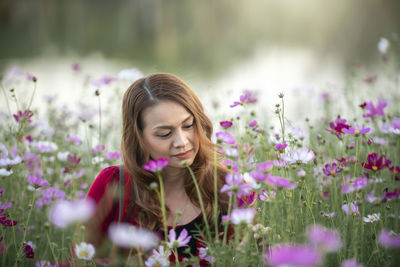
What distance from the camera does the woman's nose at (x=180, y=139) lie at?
3.21 ft

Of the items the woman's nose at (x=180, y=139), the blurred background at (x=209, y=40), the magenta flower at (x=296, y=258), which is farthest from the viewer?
the blurred background at (x=209, y=40)

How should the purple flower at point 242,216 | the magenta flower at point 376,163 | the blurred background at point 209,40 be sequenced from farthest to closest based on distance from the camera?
the blurred background at point 209,40, the magenta flower at point 376,163, the purple flower at point 242,216

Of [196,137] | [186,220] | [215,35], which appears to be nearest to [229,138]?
[196,137]

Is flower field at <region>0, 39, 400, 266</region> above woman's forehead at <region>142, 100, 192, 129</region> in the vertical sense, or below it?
below

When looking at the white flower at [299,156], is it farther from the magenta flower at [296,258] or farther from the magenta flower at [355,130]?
the magenta flower at [296,258]

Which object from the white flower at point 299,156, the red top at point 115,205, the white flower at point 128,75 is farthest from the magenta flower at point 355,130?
the white flower at point 128,75

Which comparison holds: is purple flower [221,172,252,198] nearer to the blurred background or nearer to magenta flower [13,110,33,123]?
magenta flower [13,110,33,123]

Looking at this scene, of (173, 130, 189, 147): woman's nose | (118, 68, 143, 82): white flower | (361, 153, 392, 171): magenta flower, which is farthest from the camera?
(118, 68, 143, 82): white flower

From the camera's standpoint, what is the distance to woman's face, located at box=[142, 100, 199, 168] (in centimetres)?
100

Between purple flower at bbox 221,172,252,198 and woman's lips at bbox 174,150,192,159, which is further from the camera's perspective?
woman's lips at bbox 174,150,192,159

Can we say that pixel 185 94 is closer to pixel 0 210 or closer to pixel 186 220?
pixel 186 220

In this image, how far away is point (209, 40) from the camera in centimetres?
774

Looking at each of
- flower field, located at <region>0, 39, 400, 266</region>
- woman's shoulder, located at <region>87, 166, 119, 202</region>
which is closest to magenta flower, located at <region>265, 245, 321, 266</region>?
flower field, located at <region>0, 39, 400, 266</region>

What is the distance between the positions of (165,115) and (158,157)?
11 centimetres
